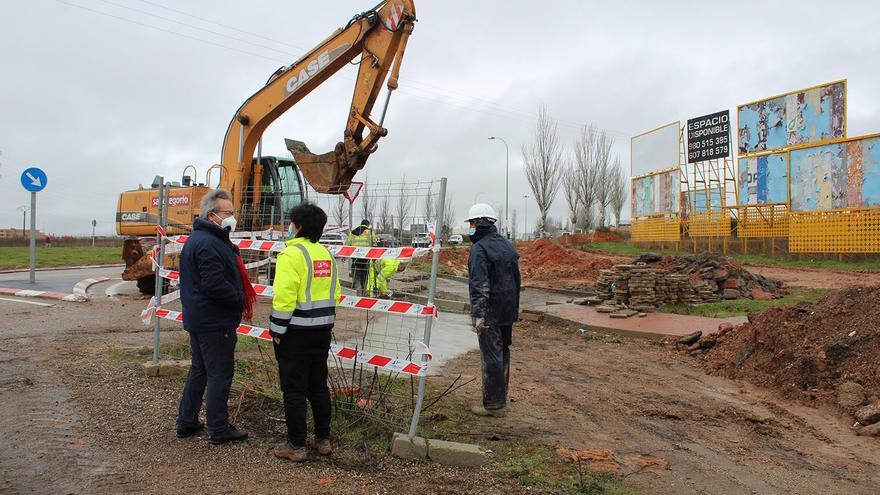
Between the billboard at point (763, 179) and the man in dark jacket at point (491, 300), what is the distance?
21275 millimetres

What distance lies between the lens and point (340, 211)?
5.29 meters

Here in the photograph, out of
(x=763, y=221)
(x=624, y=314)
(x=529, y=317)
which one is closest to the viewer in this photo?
(x=624, y=314)

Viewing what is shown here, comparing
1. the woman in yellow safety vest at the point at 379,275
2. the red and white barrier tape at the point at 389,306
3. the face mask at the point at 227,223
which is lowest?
the red and white barrier tape at the point at 389,306

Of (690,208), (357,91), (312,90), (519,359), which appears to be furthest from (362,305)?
(690,208)

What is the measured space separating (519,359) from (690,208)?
2339 cm

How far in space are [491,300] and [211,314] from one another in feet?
7.98

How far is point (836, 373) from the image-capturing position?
21.2ft

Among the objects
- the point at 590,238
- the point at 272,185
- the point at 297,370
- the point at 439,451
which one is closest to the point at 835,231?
the point at 590,238

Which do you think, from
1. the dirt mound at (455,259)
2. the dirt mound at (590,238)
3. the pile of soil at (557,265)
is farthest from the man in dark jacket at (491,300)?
the dirt mound at (590,238)

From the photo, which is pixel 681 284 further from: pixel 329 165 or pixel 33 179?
pixel 33 179

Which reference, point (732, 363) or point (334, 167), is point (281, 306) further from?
point (334, 167)

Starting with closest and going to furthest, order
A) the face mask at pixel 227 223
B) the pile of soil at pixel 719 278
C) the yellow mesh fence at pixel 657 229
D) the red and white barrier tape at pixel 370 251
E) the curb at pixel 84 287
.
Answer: the red and white barrier tape at pixel 370 251
the face mask at pixel 227 223
the curb at pixel 84 287
the pile of soil at pixel 719 278
the yellow mesh fence at pixel 657 229

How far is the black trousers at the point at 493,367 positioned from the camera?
5.10 m

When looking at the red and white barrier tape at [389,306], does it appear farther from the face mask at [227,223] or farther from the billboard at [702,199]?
the billboard at [702,199]
